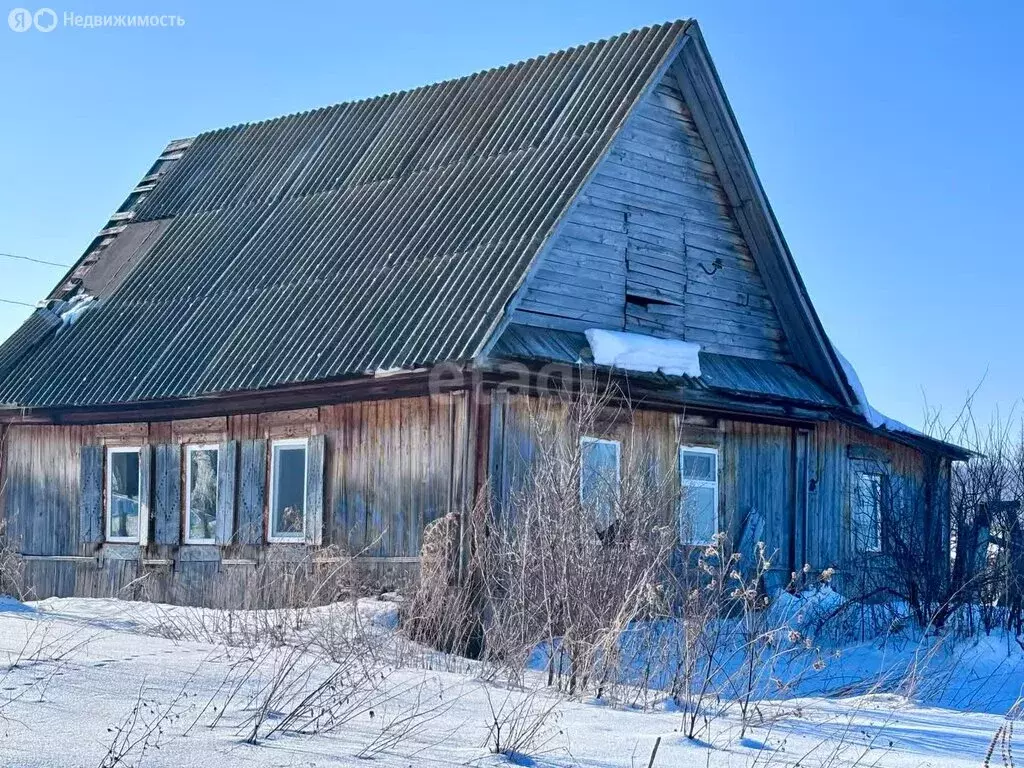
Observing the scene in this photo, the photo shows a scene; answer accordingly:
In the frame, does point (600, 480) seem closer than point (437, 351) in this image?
Yes

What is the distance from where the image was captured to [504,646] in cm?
913

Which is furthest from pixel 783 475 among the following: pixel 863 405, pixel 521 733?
pixel 521 733

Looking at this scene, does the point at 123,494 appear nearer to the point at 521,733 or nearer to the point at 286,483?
the point at 286,483

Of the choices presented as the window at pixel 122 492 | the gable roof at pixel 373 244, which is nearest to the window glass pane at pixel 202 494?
the window at pixel 122 492

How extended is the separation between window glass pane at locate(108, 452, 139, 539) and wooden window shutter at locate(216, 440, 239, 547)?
5.53 ft

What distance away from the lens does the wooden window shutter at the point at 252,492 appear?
15711 millimetres

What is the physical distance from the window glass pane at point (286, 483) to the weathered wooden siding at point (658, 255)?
134 inches

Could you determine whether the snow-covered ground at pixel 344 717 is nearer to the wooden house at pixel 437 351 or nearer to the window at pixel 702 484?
the wooden house at pixel 437 351

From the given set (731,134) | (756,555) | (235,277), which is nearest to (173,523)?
(235,277)

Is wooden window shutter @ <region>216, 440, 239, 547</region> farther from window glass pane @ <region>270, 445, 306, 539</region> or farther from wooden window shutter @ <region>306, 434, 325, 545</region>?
wooden window shutter @ <region>306, 434, 325, 545</region>

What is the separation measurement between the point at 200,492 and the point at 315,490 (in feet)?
7.45

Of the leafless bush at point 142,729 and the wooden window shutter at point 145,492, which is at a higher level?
the wooden window shutter at point 145,492

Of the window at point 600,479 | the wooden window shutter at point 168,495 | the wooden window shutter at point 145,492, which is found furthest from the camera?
the wooden window shutter at point 145,492

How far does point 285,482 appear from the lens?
15.8 metres
